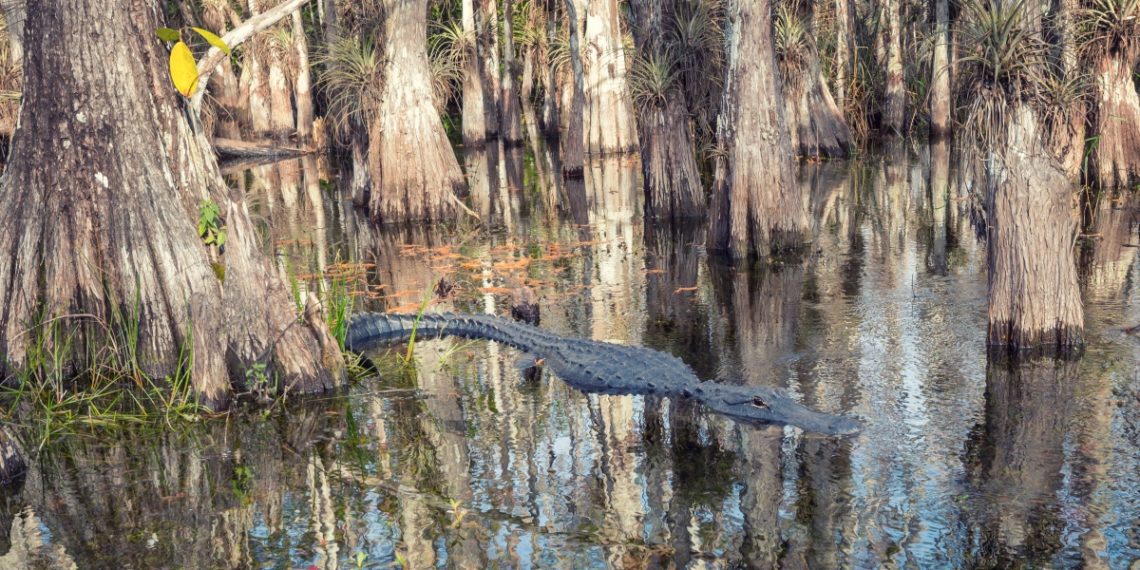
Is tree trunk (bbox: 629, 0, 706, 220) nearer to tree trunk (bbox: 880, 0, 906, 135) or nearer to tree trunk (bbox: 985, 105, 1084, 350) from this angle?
tree trunk (bbox: 985, 105, 1084, 350)

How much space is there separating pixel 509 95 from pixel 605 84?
5.47 meters

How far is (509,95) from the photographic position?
25.2 meters

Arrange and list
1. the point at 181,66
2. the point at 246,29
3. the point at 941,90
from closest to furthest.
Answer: the point at 181,66
the point at 246,29
the point at 941,90

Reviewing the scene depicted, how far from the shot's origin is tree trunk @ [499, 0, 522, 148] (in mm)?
25219

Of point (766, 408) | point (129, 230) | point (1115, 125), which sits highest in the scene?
point (1115, 125)

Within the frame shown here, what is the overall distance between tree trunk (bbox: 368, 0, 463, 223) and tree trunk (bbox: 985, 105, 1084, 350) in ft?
26.0

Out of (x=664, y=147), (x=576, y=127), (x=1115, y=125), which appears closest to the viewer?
(x=664, y=147)

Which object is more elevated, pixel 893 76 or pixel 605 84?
pixel 605 84

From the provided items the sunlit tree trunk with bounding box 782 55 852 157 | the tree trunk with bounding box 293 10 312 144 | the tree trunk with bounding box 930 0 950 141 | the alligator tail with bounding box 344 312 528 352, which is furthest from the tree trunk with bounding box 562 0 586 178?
the alligator tail with bounding box 344 312 528 352

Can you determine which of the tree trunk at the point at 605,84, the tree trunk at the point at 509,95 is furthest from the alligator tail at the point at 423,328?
the tree trunk at the point at 509,95

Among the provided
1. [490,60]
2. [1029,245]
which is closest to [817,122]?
[490,60]

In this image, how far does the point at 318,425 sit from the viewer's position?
705 cm

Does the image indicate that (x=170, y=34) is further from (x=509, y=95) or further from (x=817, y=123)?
(x=509, y=95)

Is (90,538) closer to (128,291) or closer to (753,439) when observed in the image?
(128,291)
